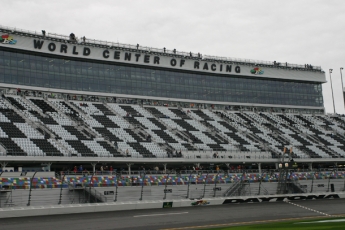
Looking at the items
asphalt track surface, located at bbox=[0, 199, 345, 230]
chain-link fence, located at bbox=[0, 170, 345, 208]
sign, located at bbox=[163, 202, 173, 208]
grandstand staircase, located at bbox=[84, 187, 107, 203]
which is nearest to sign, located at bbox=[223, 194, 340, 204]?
chain-link fence, located at bbox=[0, 170, 345, 208]

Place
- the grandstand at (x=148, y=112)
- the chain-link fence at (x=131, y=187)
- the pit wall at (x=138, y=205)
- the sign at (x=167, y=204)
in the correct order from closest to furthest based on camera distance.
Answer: the pit wall at (x=138, y=205) → the chain-link fence at (x=131, y=187) → the sign at (x=167, y=204) → the grandstand at (x=148, y=112)

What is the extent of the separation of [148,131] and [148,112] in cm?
687

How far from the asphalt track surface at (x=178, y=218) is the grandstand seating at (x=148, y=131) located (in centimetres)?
1985

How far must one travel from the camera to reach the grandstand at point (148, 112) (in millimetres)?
52781

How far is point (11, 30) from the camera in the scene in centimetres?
6028

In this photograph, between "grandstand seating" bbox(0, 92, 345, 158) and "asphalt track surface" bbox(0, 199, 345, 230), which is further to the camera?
"grandstand seating" bbox(0, 92, 345, 158)

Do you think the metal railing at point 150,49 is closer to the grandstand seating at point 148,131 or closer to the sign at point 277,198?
the grandstand seating at point 148,131

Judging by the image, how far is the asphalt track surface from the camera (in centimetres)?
2454

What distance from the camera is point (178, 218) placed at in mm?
27797

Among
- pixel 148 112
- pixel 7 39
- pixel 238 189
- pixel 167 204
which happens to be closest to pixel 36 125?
pixel 7 39

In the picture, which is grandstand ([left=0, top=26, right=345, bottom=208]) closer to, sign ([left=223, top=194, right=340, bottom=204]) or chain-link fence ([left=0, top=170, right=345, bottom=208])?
chain-link fence ([left=0, top=170, right=345, bottom=208])

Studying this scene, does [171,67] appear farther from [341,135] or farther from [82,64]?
[341,135]

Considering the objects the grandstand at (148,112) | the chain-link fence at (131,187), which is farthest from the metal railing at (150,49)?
the chain-link fence at (131,187)

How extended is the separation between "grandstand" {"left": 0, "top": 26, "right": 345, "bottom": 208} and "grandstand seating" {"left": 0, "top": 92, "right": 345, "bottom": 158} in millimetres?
142
